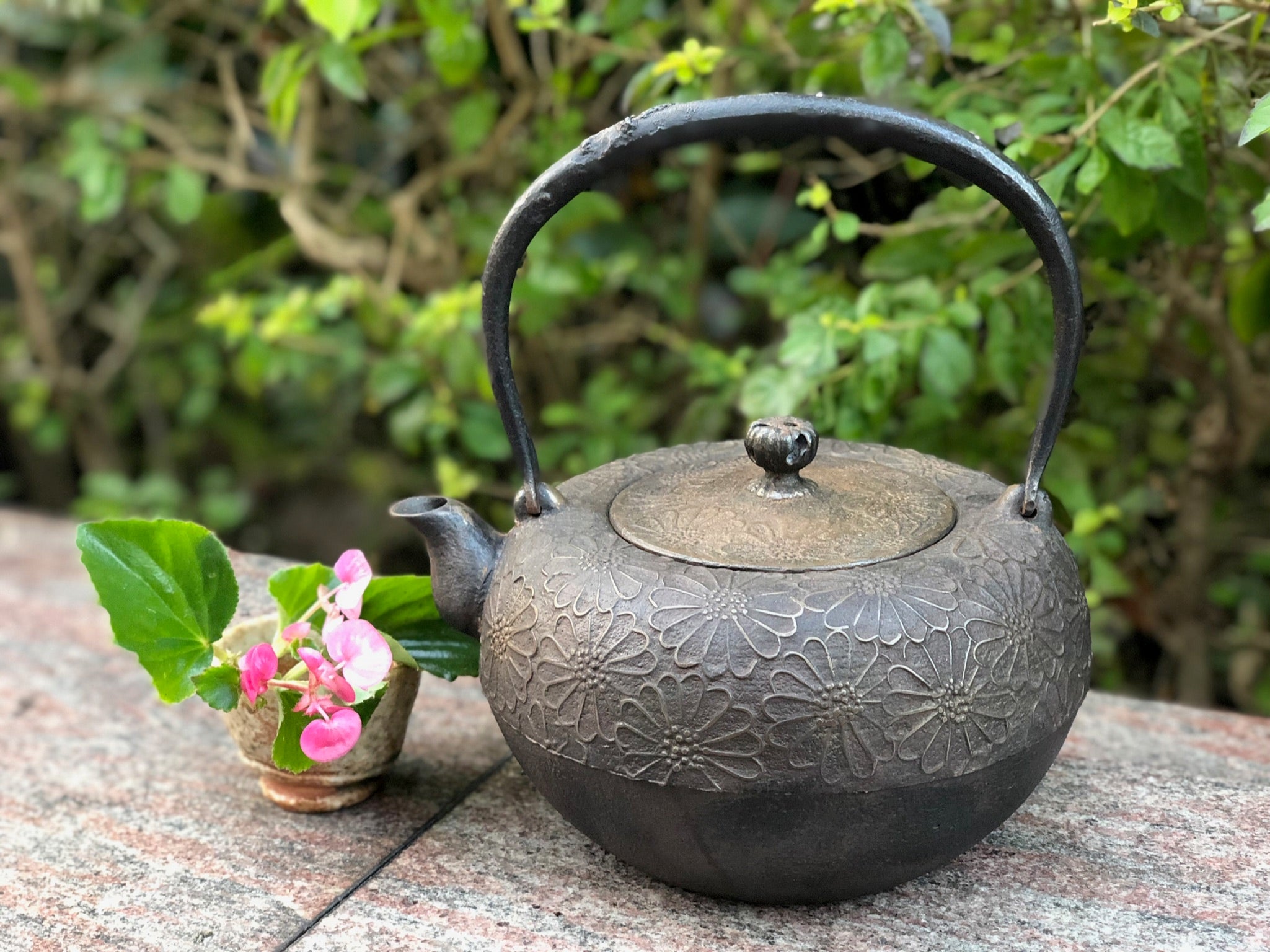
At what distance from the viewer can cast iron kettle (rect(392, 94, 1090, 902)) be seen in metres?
0.95

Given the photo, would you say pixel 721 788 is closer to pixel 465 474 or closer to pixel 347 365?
pixel 465 474

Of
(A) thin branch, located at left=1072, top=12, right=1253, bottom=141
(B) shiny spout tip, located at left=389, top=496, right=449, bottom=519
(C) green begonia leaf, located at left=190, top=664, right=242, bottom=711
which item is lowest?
(C) green begonia leaf, located at left=190, top=664, right=242, bottom=711

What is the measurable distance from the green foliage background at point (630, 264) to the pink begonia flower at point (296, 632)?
653 millimetres

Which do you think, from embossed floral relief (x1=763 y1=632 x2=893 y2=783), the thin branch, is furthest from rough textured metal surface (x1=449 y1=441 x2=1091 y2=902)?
the thin branch

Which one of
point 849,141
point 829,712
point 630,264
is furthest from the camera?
point 630,264

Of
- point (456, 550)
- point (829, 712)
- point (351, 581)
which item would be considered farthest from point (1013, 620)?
point (351, 581)

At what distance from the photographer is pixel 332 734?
1.12 meters

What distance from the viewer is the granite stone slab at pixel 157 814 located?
3.72 ft

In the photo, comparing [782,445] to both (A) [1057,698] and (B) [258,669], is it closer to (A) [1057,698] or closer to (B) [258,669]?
(A) [1057,698]

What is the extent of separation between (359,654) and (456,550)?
0.43 ft

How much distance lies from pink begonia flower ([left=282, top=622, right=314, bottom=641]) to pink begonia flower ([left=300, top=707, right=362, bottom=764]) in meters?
0.09

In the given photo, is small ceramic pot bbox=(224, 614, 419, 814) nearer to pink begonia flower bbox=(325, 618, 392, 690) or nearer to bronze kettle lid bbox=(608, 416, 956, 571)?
pink begonia flower bbox=(325, 618, 392, 690)

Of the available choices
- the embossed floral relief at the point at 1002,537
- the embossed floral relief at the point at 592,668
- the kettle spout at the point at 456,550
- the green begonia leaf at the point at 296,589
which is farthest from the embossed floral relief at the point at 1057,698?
the green begonia leaf at the point at 296,589

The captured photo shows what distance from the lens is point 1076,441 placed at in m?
1.70
